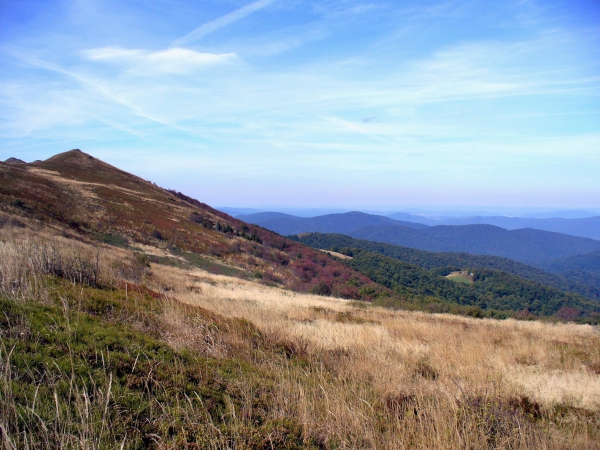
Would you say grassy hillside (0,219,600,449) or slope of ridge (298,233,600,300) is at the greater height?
grassy hillside (0,219,600,449)

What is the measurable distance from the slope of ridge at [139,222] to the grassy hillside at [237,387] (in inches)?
954

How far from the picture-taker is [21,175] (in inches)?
1524

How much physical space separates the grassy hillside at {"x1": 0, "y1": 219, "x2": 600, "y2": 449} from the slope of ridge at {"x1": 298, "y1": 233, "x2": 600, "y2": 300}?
120 meters

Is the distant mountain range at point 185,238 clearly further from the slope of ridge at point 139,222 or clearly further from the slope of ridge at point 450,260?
the slope of ridge at point 450,260

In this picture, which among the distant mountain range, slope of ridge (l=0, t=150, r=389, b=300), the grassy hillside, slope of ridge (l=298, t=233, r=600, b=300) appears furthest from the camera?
slope of ridge (l=298, t=233, r=600, b=300)

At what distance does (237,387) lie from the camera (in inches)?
142

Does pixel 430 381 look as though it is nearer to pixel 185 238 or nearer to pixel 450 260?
pixel 185 238

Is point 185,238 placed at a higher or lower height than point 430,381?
lower

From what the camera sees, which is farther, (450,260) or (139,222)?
(450,260)

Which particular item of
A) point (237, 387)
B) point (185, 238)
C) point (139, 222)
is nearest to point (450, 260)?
point (185, 238)

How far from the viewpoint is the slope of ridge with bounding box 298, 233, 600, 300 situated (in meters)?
131

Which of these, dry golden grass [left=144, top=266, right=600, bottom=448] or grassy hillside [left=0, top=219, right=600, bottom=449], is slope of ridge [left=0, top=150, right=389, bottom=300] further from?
dry golden grass [left=144, top=266, right=600, bottom=448]

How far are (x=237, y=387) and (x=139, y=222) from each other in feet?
135

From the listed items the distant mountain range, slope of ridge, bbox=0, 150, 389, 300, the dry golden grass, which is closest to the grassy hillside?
the dry golden grass
